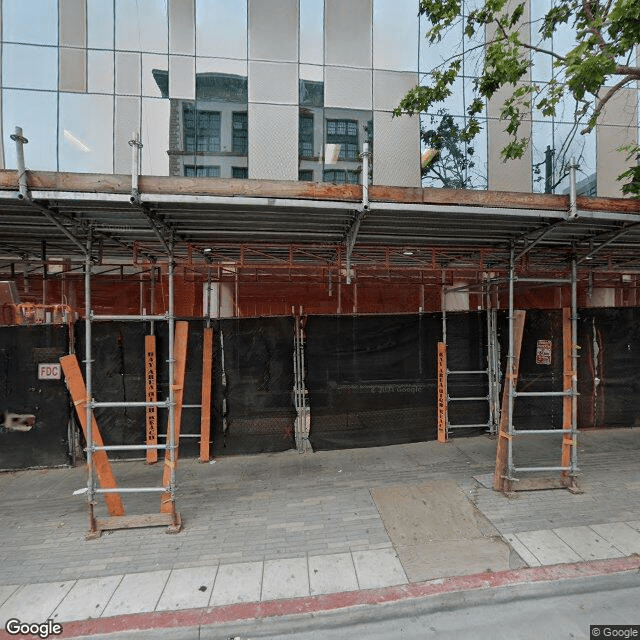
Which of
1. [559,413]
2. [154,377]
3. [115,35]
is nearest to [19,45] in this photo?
[115,35]

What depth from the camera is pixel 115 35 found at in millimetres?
10133

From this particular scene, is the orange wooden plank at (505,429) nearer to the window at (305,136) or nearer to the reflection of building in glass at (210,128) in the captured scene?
the window at (305,136)

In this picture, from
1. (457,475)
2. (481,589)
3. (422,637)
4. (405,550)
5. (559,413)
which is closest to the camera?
(422,637)

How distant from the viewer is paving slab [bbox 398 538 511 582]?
356 centimetres

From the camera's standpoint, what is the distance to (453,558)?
3746mm

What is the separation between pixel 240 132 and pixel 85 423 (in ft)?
29.4

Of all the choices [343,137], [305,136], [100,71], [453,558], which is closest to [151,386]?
[453,558]

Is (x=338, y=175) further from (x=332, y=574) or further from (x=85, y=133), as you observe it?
(x=332, y=574)

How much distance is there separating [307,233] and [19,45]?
1109 cm

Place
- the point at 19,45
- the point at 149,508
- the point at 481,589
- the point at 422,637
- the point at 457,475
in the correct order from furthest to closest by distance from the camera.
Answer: the point at 19,45
the point at 457,475
the point at 149,508
the point at 481,589
the point at 422,637

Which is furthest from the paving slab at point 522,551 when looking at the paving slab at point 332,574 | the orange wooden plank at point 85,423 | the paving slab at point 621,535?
the orange wooden plank at point 85,423

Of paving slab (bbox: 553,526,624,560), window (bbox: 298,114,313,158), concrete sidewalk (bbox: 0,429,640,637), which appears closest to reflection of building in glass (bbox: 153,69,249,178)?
window (bbox: 298,114,313,158)

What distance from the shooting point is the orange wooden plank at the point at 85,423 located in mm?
4133

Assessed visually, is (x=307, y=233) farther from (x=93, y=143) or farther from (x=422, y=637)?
(x=93, y=143)
